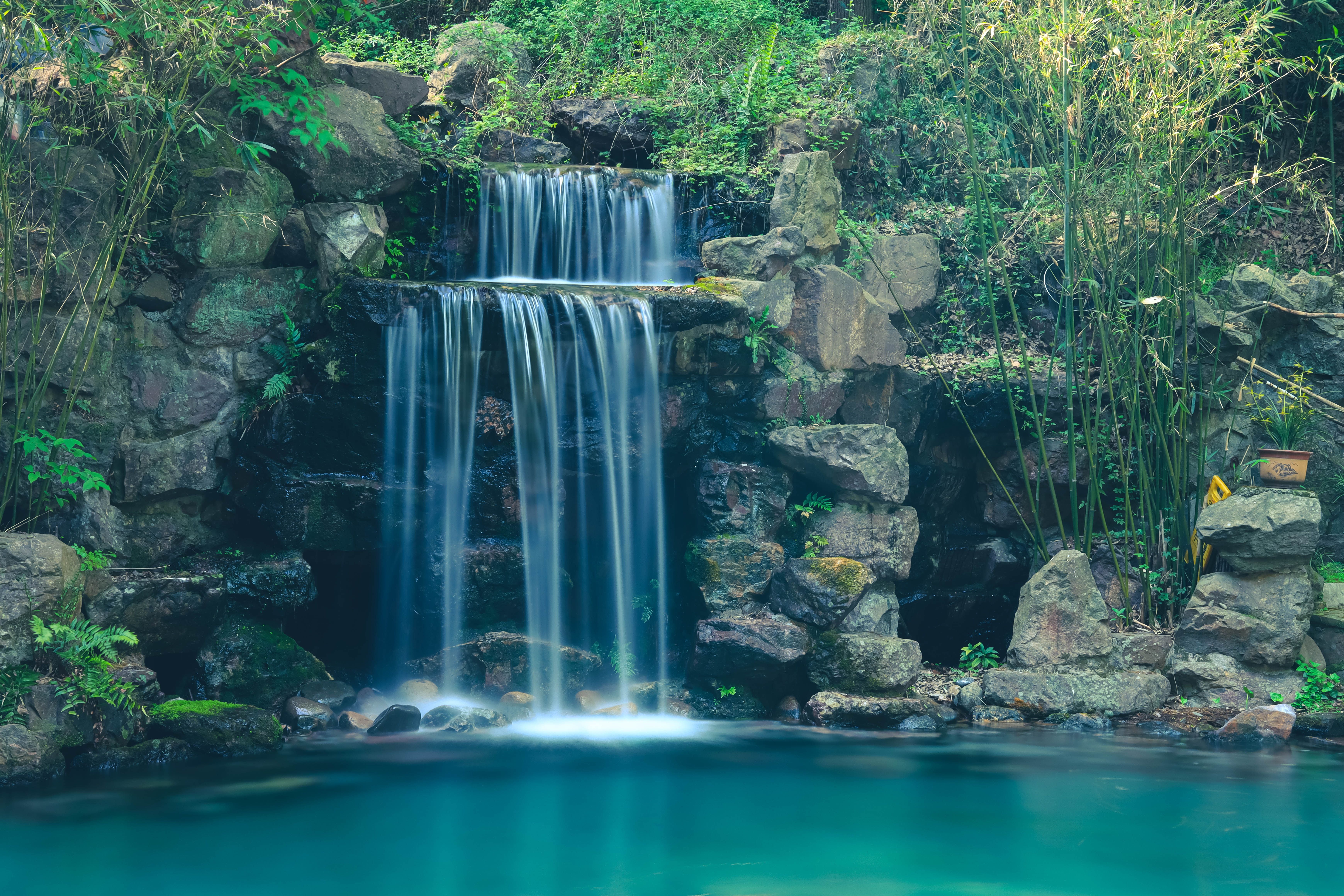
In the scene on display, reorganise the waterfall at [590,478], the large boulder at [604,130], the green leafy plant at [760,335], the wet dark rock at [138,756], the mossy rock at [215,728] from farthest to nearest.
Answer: the large boulder at [604,130], the green leafy plant at [760,335], the waterfall at [590,478], the mossy rock at [215,728], the wet dark rock at [138,756]

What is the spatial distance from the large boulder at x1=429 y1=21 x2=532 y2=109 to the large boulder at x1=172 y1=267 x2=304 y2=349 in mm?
3150

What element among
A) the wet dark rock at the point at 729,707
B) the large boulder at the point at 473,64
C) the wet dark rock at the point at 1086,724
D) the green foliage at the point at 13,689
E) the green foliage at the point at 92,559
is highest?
the large boulder at the point at 473,64

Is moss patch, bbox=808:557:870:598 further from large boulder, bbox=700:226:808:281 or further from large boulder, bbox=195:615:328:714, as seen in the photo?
large boulder, bbox=195:615:328:714

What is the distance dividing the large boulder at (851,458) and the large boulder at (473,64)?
4959mm

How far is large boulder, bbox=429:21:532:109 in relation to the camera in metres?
10.5

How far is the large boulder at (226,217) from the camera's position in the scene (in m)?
7.48

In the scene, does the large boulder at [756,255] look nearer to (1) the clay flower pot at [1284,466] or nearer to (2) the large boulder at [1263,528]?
(2) the large boulder at [1263,528]

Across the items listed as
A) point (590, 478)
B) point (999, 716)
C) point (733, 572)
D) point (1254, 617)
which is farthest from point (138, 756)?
point (1254, 617)

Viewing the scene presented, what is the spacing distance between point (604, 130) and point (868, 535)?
469 centimetres

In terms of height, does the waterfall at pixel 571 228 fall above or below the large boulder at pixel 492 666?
above

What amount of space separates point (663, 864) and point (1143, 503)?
17.3 feet

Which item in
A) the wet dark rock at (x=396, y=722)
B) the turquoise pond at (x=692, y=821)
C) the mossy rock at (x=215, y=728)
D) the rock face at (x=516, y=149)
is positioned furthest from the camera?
the rock face at (x=516, y=149)

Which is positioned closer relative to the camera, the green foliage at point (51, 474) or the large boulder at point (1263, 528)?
the green foliage at point (51, 474)

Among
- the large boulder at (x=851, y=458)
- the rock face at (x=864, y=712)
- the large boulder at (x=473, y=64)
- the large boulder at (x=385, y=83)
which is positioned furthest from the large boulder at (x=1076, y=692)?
the large boulder at (x=473, y=64)
